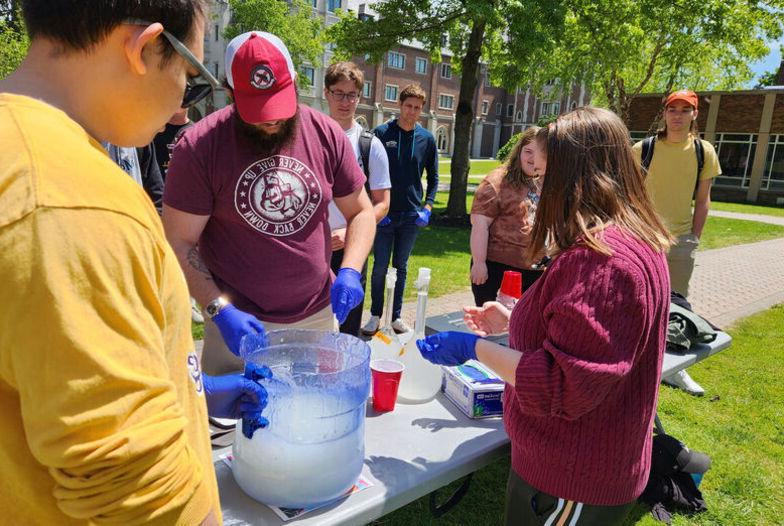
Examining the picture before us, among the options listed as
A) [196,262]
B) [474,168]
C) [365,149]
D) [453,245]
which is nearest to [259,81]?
[196,262]

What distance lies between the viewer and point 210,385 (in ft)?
4.09

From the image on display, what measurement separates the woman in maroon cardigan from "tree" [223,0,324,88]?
28.7 metres

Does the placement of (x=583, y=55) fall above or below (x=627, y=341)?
Answer: above

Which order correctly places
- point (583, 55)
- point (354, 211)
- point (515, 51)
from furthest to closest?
point (583, 55) → point (515, 51) → point (354, 211)

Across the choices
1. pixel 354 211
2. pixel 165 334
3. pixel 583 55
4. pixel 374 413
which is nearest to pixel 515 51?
pixel 583 55

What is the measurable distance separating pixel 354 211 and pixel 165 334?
5.08 feet

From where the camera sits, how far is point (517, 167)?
340cm

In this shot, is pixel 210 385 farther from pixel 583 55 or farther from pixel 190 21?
pixel 583 55

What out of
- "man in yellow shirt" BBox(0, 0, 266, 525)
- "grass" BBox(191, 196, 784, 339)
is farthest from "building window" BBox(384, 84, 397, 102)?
"man in yellow shirt" BBox(0, 0, 266, 525)

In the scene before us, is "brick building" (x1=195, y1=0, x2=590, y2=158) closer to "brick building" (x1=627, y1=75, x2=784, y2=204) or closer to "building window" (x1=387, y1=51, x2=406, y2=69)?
"building window" (x1=387, y1=51, x2=406, y2=69)

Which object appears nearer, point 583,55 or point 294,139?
point 294,139

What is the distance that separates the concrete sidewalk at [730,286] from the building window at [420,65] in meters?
38.5

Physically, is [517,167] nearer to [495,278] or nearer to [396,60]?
[495,278]

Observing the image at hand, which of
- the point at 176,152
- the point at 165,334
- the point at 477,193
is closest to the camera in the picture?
the point at 165,334
